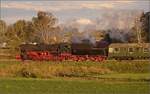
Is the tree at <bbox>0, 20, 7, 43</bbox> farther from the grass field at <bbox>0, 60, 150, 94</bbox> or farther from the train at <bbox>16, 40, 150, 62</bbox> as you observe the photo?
the grass field at <bbox>0, 60, 150, 94</bbox>

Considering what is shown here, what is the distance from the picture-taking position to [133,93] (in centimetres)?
1925

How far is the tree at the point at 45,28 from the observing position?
96125mm

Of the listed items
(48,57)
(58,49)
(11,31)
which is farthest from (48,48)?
(11,31)

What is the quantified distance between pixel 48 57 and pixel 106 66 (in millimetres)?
12554

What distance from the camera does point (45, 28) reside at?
331 feet

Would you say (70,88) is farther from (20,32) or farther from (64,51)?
(20,32)

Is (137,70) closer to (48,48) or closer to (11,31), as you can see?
(48,48)

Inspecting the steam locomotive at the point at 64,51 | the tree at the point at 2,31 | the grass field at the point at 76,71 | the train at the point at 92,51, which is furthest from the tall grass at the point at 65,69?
the tree at the point at 2,31

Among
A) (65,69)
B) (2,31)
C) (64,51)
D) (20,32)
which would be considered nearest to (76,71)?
(65,69)

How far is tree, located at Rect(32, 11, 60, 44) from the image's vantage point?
9612cm

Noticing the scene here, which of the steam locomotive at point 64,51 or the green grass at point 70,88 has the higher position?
the green grass at point 70,88

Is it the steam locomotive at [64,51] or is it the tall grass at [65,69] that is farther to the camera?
the steam locomotive at [64,51]

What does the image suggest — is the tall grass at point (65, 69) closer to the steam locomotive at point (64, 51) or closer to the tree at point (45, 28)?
the steam locomotive at point (64, 51)

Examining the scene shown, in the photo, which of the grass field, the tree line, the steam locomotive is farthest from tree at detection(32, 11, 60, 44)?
the grass field
